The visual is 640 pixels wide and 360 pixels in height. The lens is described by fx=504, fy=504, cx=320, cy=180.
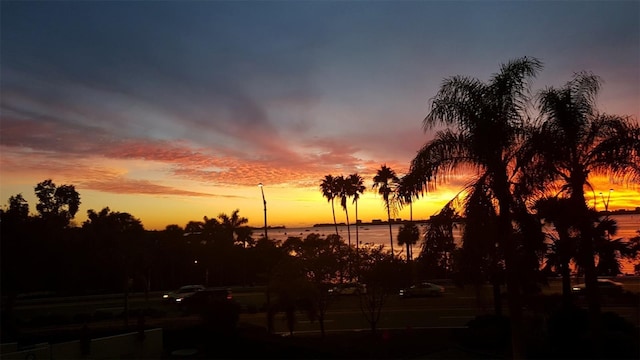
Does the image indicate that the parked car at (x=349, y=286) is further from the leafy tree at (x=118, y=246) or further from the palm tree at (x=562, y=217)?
the leafy tree at (x=118, y=246)

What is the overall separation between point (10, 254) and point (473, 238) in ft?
38.7

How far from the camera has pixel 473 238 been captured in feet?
36.8

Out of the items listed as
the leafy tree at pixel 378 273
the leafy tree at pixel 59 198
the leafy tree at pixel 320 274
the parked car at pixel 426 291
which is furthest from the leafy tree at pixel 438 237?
the parked car at pixel 426 291

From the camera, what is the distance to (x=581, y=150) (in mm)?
12531

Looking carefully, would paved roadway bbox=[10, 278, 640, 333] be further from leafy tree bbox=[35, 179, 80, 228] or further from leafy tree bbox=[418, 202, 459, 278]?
leafy tree bbox=[418, 202, 459, 278]

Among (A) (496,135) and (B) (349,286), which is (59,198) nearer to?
(B) (349,286)

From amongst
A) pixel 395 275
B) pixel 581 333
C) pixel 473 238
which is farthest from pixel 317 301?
pixel 473 238

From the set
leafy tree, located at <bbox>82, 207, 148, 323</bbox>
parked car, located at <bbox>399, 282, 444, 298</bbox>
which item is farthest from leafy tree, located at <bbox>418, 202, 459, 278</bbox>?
parked car, located at <bbox>399, 282, 444, 298</bbox>

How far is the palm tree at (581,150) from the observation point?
11672 mm

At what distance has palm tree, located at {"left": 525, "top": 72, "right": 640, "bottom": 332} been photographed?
11.7m

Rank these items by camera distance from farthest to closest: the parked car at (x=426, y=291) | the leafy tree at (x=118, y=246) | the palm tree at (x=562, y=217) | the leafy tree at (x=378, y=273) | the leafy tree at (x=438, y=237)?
1. the parked car at (x=426, y=291)
2. the leafy tree at (x=118, y=246)
3. the leafy tree at (x=378, y=273)
4. the palm tree at (x=562, y=217)
5. the leafy tree at (x=438, y=237)

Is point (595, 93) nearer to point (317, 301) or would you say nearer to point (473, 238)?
point (473, 238)

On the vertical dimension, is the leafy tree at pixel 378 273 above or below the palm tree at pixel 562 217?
below

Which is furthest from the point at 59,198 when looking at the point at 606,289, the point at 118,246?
the point at 606,289
